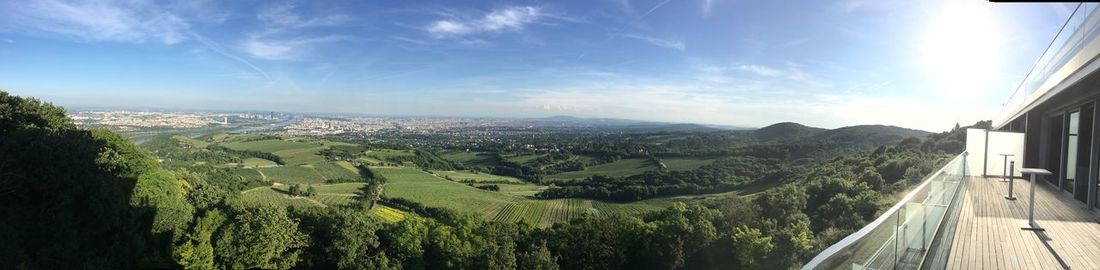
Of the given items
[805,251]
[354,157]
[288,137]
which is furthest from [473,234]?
[288,137]

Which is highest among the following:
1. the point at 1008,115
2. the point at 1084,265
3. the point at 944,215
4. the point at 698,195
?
the point at 1008,115

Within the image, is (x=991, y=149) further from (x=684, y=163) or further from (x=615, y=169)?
(x=615, y=169)

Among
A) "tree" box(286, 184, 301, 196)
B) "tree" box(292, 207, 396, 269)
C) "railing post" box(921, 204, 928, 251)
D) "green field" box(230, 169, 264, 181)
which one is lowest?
"tree" box(286, 184, 301, 196)

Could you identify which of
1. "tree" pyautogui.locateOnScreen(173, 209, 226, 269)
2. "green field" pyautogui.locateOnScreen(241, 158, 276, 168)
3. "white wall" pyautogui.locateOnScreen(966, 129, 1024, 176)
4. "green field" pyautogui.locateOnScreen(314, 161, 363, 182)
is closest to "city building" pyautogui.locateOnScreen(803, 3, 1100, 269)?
"white wall" pyautogui.locateOnScreen(966, 129, 1024, 176)

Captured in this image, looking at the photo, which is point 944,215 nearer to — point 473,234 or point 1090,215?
point 1090,215

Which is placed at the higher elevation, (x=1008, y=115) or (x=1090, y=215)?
(x=1008, y=115)

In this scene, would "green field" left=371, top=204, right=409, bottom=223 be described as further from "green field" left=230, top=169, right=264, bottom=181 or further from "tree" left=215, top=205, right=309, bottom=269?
"tree" left=215, top=205, right=309, bottom=269

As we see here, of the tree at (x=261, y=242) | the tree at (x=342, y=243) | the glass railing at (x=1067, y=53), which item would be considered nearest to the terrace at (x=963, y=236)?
the glass railing at (x=1067, y=53)
